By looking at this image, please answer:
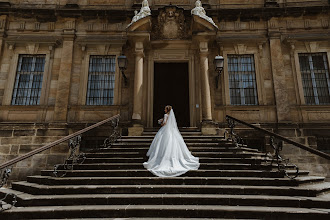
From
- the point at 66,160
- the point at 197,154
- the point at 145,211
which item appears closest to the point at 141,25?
the point at 197,154

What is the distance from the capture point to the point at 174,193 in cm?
485

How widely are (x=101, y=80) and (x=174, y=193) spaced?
690 cm

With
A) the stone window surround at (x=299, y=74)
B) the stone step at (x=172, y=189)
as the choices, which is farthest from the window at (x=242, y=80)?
the stone step at (x=172, y=189)

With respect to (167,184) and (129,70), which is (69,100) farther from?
(167,184)

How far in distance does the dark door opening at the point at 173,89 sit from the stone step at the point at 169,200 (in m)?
6.43

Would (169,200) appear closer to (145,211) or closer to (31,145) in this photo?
(145,211)

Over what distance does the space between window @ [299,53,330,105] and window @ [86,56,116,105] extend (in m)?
8.58

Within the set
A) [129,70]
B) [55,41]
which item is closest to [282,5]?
[129,70]

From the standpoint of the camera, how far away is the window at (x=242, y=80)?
9664 mm

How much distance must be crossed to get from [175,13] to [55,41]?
5.65 m

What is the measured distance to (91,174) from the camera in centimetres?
552

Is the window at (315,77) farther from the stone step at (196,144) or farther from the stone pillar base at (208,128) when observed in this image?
the stone step at (196,144)

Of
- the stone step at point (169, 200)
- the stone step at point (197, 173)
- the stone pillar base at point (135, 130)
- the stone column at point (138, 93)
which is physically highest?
the stone column at point (138, 93)

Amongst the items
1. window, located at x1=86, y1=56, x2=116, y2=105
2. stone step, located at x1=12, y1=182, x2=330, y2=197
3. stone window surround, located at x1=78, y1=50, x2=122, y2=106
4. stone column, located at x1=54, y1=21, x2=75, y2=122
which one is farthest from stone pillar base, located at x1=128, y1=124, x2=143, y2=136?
stone step, located at x1=12, y1=182, x2=330, y2=197
